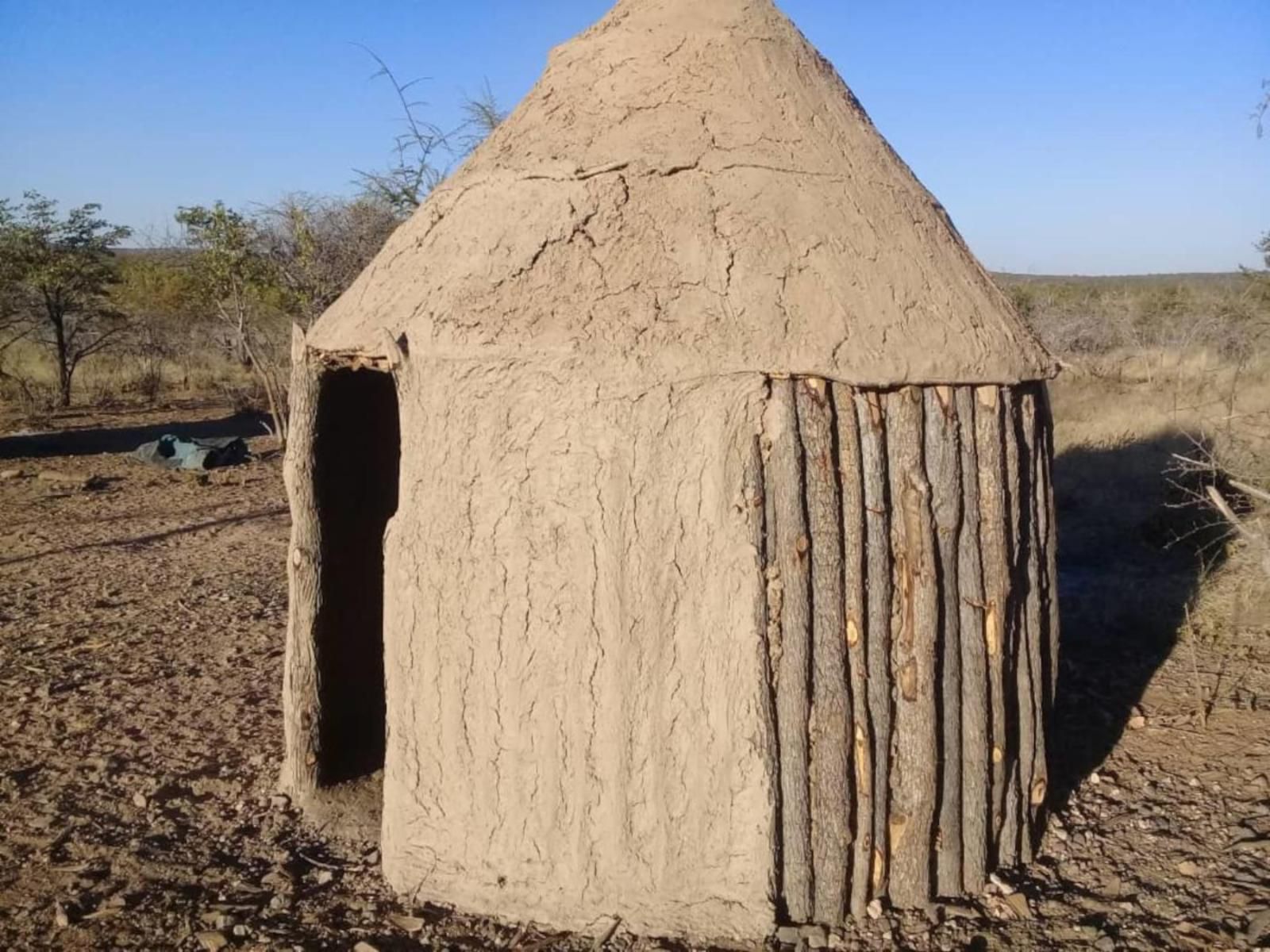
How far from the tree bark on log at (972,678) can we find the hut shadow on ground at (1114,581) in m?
0.96

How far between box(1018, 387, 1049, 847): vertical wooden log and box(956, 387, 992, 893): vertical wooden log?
256mm

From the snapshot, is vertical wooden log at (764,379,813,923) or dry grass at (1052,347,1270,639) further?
dry grass at (1052,347,1270,639)

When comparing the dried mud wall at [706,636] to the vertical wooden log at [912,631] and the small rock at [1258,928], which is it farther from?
the small rock at [1258,928]

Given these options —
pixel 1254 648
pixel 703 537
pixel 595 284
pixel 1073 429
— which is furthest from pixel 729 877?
pixel 1073 429

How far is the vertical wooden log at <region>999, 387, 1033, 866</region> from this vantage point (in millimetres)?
3467

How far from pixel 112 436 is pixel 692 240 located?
13.4m

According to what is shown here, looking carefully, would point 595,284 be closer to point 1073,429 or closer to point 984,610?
point 984,610

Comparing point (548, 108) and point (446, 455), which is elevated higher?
point (548, 108)

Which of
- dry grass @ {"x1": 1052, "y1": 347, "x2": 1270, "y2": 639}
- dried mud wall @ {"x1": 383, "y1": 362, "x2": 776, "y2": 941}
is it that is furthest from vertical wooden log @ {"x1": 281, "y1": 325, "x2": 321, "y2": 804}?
dry grass @ {"x1": 1052, "y1": 347, "x2": 1270, "y2": 639}

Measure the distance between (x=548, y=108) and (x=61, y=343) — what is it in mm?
15805

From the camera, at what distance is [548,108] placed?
3922mm

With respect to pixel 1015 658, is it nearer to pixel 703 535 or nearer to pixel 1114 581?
pixel 703 535

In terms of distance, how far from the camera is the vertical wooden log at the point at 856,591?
3219 mm

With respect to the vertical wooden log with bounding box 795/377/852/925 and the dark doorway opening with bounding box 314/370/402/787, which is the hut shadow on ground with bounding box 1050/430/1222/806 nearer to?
the vertical wooden log with bounding box 795/377/852/925
